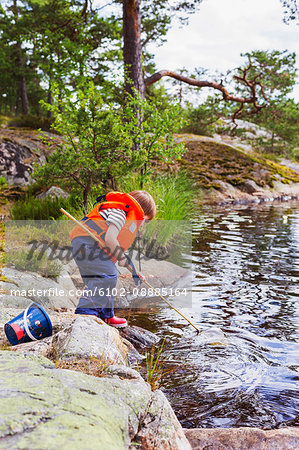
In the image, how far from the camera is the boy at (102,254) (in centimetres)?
470

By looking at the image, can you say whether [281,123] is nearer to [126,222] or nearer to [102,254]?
[126,222]

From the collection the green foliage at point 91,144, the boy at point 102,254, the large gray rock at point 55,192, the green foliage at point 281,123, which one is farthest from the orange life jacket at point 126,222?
the green foliage at point 281,123

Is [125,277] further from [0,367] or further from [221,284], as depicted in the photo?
[0,367]

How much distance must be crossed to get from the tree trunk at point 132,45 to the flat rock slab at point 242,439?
29.9 feet

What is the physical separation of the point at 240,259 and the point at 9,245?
4564 millimetres

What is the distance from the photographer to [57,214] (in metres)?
8.32

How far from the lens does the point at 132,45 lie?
419 inches

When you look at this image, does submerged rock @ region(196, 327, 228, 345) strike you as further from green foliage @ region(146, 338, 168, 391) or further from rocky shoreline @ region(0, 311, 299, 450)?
rocky shoreline @ region(0, 311, 299, 450)

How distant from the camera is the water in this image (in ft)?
11.0

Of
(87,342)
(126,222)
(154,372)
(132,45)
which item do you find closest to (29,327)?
(87,342)

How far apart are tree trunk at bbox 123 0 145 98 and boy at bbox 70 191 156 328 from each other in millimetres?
6515

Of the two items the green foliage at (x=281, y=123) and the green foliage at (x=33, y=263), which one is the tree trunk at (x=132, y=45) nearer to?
the green foliage at (x=33, y=263)

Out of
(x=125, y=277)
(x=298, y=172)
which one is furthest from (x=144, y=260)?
(x=298, y=172)

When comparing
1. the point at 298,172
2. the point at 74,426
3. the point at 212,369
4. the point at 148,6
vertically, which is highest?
the point at 148,6
